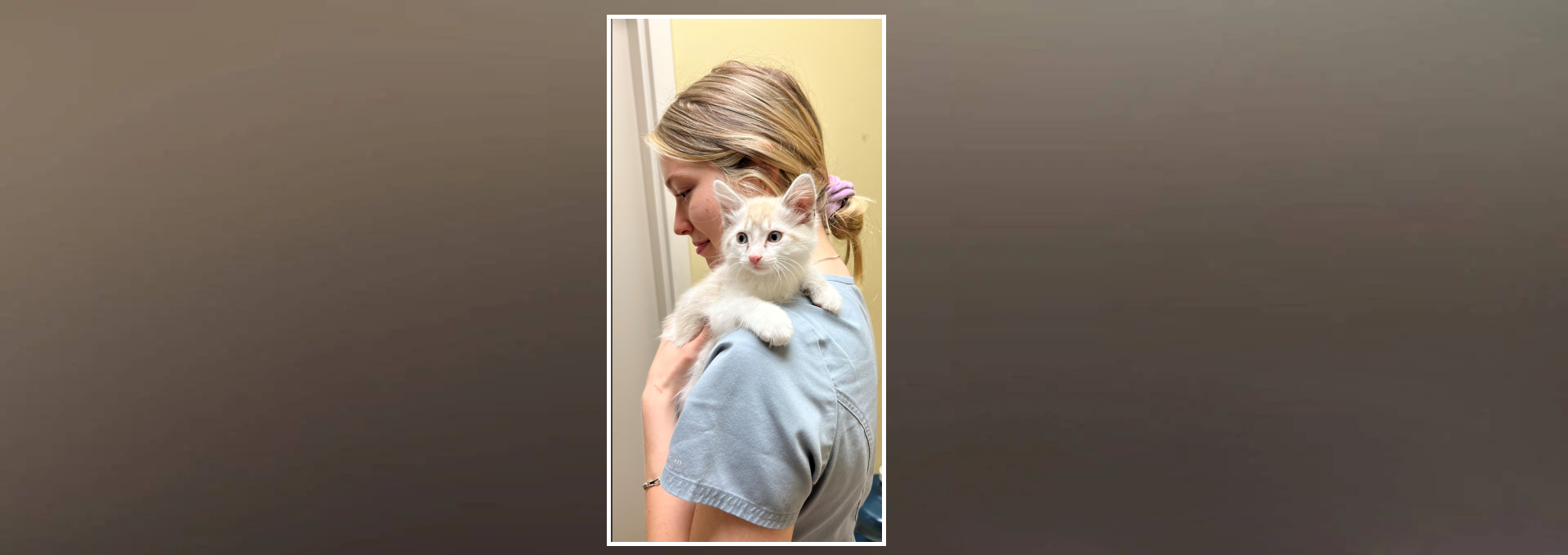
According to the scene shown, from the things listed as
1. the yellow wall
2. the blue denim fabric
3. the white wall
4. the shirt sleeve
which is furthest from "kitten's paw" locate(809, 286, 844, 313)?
the blue denim fabric

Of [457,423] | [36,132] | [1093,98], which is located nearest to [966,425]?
[1093,98]

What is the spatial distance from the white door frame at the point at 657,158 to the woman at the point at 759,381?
40 millimetres

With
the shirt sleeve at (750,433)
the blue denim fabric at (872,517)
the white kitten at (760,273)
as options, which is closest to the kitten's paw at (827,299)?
the white kitten at (760,273)

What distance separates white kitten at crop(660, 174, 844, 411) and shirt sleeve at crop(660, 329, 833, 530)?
6 centimetres

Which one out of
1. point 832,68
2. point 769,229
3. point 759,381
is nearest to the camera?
point 759,381

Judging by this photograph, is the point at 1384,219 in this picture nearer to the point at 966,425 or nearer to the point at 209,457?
the point at 966,425

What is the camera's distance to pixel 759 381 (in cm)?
152

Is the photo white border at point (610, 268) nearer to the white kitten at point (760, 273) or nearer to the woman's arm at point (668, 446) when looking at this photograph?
the woman's arm at point (668, 446)

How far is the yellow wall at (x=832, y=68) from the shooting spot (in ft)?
5.98

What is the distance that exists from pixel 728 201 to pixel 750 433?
45cm

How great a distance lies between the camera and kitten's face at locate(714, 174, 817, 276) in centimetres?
162

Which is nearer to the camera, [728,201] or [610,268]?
[728,201]

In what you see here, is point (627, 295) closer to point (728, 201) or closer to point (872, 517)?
point (728, 201)

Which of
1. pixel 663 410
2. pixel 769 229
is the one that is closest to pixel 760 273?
pixel 769 229
